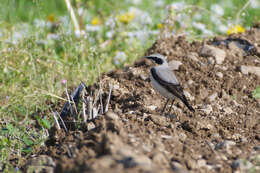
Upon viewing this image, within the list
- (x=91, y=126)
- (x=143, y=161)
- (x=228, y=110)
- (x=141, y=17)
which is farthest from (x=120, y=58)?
(x=143, y=161)

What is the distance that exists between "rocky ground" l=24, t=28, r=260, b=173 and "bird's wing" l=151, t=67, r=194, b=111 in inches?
8.4

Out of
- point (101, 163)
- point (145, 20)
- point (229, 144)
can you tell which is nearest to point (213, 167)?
point (229, 144)

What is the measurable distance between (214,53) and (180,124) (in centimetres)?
172

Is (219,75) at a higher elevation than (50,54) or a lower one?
lower

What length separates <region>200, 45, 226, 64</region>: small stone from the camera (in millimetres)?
5241

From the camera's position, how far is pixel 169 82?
14.2 feet

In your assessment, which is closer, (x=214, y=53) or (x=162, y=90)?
(x=162, y=90)

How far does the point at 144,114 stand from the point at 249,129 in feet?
3.50

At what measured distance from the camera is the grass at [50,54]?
385cm

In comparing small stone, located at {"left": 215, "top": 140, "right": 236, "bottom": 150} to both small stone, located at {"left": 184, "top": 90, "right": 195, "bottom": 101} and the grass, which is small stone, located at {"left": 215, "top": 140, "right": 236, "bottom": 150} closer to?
small stone, located at {"left": 184, "top": 90, "right": 195, "bottom": 101}

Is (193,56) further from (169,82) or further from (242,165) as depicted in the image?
(242,165)

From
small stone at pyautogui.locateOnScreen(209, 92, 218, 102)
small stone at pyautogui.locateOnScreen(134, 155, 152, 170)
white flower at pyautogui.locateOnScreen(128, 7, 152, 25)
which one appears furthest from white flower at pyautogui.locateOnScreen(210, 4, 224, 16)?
small stone at pyautogui.locateOnScreen(134, 155, 152, 170)

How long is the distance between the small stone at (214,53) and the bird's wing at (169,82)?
1033 mm

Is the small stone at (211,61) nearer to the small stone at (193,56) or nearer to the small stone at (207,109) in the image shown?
the small stone at (193,56)
